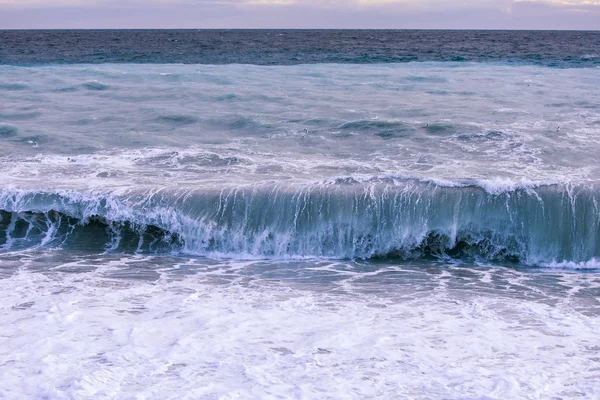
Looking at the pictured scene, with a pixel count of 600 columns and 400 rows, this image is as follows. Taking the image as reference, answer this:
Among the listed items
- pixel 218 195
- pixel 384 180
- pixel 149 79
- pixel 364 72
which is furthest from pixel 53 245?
pixel 364 72

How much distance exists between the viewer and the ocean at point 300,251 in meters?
5.52

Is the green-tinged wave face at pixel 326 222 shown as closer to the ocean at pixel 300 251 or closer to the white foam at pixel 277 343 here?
the ocean at pixel 300 251

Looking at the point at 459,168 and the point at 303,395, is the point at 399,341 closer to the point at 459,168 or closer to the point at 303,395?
the point at 303,395

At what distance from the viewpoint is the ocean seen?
18.1ft

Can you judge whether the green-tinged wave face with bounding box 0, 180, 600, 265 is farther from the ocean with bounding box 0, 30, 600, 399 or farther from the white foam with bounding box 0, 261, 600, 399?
the white foam with bounding box 0, 261, 600, 399

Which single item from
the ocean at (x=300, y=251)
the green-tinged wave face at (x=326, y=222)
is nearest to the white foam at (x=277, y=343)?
the ocean at (x=300, y=251)

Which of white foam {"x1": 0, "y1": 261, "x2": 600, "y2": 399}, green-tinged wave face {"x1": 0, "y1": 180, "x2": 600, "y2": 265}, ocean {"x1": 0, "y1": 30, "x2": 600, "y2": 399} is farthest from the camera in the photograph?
green-tinged wave face {"x1": 0, "y1": 180, "x2": 600, "y2": 265}

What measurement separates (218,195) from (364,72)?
19268mm

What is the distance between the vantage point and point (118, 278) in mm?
7855

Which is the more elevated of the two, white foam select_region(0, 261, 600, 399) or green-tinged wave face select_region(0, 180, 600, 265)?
green-tinged wave face select_region(0, 180, 600, 265)

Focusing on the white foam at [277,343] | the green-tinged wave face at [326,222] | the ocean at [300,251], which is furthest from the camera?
the green-tinged wave face at [326,222]

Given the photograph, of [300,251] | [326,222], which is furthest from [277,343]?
[326,222]

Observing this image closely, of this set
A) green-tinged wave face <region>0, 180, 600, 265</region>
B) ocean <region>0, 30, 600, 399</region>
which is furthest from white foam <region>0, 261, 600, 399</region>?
green-tinged wave face <region>0, 180, 600, 265</region>

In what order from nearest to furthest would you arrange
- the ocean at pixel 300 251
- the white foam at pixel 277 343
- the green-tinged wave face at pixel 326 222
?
the white foam at pixel 277 343
the ocean at pixel 300 251
the green-tinged wave face at pixel 326 222
